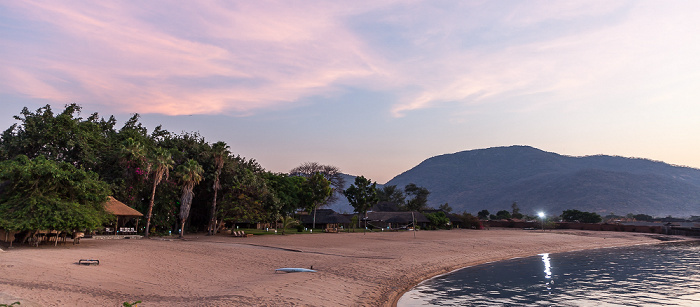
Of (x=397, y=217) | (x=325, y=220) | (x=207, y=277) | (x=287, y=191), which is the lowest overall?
(x=207, y=277)

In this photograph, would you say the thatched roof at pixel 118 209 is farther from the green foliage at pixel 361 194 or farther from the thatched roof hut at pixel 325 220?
the green foliage at pixel 361 194

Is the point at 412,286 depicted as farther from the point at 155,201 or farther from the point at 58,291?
the point at 155,201

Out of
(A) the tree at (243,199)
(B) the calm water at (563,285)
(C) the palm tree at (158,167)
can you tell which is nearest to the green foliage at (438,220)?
(A) the tree at (243,199)

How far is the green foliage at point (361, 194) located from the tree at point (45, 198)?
166 feet

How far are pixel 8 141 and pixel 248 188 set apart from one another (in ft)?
76.2

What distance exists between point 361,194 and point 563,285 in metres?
53.3

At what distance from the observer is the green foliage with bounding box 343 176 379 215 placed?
76062mm

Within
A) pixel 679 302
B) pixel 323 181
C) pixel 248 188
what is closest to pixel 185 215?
pixel 248 188

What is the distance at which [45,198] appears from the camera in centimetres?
2561

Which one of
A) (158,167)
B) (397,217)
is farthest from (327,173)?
(158,167)

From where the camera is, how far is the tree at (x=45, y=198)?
2430 centimetres

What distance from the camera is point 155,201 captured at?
4272cm

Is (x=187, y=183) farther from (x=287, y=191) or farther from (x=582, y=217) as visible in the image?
(x=582, y=217)

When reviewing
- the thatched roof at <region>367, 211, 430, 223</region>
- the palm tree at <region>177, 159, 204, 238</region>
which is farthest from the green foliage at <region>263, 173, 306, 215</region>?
the palm tree at <region>177, 159, 204, 238</region>
